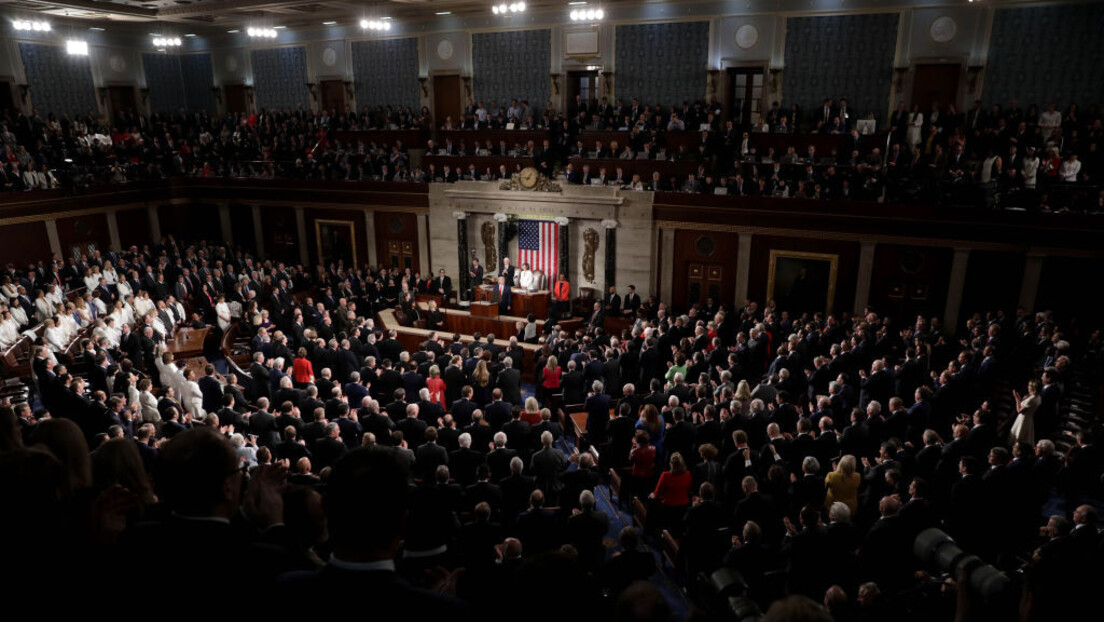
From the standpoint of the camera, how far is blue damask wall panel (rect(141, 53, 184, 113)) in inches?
1035

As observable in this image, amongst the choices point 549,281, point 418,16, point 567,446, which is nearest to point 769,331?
point 567,446

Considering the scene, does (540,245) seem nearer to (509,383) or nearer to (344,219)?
(344,219)

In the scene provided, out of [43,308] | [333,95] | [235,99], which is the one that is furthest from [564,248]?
[235,99]

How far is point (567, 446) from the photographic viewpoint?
36.2ft

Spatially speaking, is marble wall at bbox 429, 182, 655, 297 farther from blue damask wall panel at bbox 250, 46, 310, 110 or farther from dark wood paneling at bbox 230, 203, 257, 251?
blue damask wall panel at bbox 250, 46, 310, 110

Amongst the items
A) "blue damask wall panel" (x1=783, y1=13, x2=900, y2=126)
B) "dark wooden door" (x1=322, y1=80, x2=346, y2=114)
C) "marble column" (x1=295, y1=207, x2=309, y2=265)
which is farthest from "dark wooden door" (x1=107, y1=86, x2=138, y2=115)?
"blue damask wall panel" (x1=783, y1=13, x2=900, y2=126)

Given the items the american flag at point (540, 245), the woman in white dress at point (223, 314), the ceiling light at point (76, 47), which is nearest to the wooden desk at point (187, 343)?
the woman in white dress at point (223, 314)

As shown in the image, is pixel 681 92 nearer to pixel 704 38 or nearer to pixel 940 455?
pixel 704 38

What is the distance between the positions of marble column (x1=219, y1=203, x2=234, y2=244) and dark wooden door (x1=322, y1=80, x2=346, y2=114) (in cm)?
567

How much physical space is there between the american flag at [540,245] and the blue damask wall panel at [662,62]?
18.8 feet

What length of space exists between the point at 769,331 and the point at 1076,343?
241 inches

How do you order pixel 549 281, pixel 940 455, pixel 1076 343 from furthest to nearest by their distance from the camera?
1. pixel 549 281
2. pixel 1076 343
3. pixel 940 455

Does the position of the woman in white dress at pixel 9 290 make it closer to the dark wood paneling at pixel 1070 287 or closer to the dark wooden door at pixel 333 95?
the dark wooden door at pixel 333 95

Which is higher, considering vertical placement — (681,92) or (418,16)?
(418,16)
